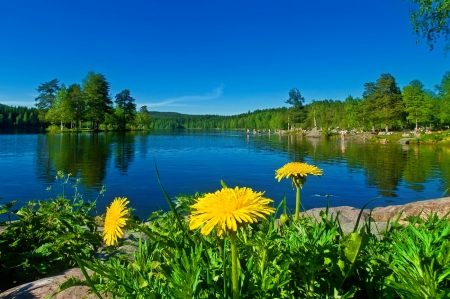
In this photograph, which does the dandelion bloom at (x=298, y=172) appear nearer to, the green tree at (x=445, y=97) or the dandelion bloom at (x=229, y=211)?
the dandelion bloom at (x=229, y=211)

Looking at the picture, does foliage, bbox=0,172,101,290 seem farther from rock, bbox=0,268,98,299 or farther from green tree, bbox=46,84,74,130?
green tree, bbox=46,84,74,130

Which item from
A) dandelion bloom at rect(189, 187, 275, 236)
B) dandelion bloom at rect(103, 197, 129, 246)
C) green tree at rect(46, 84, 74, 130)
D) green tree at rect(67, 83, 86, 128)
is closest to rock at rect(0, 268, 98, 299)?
dandelion bloom at rect(103, 197, 129, 246)

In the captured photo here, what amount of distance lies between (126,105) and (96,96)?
902 inches

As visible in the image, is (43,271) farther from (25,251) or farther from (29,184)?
(29,184)

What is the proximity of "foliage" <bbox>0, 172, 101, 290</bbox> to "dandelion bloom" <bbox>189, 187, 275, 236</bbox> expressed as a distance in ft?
5.94

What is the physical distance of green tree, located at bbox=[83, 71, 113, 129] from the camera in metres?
73.9

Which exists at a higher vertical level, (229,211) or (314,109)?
(314,109)

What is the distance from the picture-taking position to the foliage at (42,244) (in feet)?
8.04

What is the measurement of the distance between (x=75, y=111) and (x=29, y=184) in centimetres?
6829

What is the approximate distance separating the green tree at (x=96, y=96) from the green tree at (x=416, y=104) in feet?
233

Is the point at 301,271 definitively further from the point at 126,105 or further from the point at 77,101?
the point at 126,105

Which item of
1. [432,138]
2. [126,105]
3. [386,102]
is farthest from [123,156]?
[126,105]

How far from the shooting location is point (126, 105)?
96.8 m

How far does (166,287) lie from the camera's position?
1086mm
